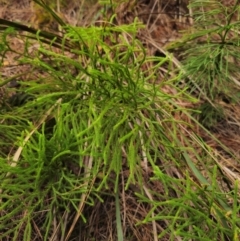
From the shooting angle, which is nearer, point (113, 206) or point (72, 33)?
point (72, 33)

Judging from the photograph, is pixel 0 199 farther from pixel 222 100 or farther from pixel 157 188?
pixel 222 100

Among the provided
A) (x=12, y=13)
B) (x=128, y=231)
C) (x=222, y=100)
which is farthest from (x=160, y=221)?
(x=12, y=13)

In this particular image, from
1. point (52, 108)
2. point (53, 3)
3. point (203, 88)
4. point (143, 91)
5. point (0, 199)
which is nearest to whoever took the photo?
point (143, 91)

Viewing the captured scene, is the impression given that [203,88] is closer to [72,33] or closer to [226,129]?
[226,129]

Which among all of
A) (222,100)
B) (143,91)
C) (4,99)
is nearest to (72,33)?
(143,91)

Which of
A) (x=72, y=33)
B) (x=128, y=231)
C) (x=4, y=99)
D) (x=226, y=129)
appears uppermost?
(x=72, y=33)

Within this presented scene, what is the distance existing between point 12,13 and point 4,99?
2.51ft

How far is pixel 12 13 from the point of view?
2191 mm

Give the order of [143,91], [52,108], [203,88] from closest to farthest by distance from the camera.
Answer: [143,91] < [52,108] < [203,88]

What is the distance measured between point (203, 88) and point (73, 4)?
91cm

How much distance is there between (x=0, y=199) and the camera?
1.45m

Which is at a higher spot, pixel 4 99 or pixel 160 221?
pixel 4 99

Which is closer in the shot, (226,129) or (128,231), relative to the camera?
(128,231)

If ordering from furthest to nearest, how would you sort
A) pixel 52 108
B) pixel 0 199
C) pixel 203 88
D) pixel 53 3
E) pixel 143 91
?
pixel 53 3, pixel 203 88, pixel 52 108, pixel 0 199, pixel 143 91
